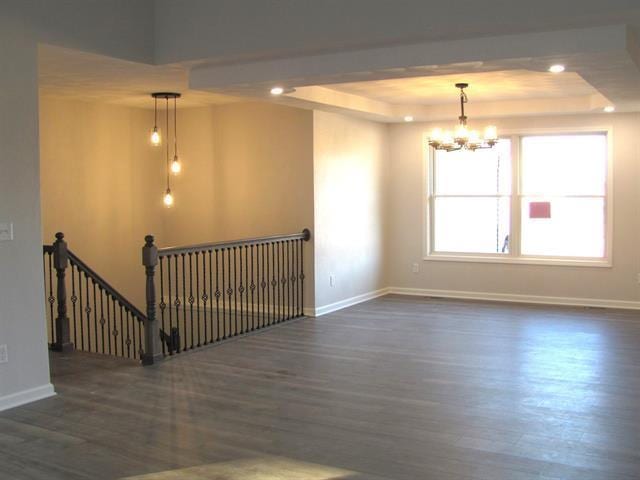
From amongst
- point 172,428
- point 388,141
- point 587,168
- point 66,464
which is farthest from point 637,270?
point 66,464

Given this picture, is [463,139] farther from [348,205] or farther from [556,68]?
[556,68]

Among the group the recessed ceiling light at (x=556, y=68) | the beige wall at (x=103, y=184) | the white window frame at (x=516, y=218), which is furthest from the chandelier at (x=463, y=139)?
the beige wall at (x=103, y=184)

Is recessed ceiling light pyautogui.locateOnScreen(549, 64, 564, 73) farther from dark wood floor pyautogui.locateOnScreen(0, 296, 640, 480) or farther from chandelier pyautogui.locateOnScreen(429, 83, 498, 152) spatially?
dark wood floor pyautogui.locateOnScreen(0, 296, 640, 480)

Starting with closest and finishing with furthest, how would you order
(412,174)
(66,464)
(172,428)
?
(66,464) < (172,428) < (412,174)

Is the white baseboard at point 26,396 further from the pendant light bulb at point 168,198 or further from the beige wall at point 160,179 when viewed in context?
the pendant light bulb at point 168,198

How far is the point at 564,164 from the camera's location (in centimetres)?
891

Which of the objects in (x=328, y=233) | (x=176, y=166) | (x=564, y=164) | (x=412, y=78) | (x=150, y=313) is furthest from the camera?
(x=564, y=164)

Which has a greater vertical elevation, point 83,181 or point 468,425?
point 83,181

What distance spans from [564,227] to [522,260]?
675mm

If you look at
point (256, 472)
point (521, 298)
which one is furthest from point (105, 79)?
point (521, 298)

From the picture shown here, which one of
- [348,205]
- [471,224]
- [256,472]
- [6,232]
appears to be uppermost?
[348,205]

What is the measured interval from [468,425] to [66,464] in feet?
7.92

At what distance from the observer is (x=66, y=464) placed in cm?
383

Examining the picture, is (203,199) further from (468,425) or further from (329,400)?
(468,425)
